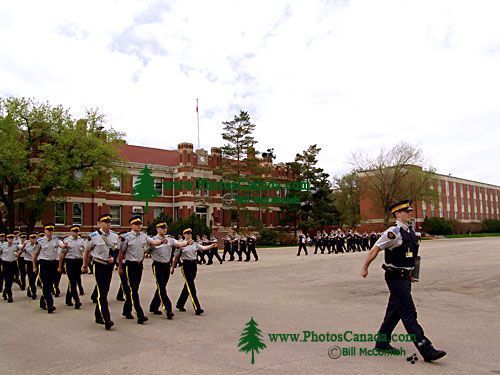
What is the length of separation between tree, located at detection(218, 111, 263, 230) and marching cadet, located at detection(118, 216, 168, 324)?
47.5m

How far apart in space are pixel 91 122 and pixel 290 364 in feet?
130

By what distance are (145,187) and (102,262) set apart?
149 ft

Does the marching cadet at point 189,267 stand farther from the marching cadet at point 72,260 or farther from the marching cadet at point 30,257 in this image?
the marching cadet at point 30,257

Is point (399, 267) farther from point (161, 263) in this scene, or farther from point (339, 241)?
point (339, 241)

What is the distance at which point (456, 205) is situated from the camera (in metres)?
88.8

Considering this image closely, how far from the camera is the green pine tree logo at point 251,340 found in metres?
6.96

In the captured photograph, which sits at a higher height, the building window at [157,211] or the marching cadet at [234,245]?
the building window at [157,211]

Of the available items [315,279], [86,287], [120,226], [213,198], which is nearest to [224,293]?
[315,279]

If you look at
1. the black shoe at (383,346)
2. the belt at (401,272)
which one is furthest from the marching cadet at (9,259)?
the belt at (401,272)

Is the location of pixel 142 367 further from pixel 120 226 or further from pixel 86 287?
pixel 120 226

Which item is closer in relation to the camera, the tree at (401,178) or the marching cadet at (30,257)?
the marching cadet at (30,257)

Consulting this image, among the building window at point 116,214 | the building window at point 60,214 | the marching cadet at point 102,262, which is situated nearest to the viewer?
the marching cadet at point 102,262

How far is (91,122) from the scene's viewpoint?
42.3 metres

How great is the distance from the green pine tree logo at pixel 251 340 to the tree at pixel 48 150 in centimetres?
3532
